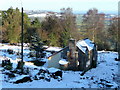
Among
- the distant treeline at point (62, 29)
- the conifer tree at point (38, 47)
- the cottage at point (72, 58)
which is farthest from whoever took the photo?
the distant treeline at point (62, 29)

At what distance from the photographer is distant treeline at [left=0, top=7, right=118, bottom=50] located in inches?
1700

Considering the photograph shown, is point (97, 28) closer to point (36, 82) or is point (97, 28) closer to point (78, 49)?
point (78, 49)

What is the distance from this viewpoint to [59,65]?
957 inches

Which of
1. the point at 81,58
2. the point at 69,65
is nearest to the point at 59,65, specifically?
the point at 69,65

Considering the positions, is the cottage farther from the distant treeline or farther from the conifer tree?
the distant treeline

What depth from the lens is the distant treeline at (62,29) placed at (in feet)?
142

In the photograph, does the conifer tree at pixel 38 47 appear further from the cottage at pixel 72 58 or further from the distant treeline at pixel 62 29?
Result: the distant treeline at pixel 62 29

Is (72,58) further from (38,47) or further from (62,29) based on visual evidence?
(62,29)

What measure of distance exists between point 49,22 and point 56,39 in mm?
4288

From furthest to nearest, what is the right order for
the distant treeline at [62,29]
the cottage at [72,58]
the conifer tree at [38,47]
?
the distant treeline at [62,29], the conifer tree at [38,47], the cottage at [72,58]

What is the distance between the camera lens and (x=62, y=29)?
46.8 metres

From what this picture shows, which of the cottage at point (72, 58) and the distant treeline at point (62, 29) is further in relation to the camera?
the distant treeline at point (62, 29)

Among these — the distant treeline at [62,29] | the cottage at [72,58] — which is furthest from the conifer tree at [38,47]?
the distant treeline at [62,29]

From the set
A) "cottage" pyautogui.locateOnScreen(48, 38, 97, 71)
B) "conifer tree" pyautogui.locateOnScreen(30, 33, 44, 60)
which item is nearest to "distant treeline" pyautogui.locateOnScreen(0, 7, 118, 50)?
"conifer tree" pyautogui.locateOnScreen(30, 33, 44, 60)
